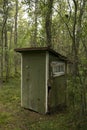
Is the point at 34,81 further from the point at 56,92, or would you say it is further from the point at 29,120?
the point at 29,120

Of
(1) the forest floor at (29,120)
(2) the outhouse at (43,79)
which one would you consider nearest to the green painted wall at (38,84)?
(2) the outhouse at (43,79)

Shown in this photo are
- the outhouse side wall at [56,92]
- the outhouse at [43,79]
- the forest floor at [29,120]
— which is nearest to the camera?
the forest floor at [29,120]

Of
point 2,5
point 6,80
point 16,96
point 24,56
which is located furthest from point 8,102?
point 2,5

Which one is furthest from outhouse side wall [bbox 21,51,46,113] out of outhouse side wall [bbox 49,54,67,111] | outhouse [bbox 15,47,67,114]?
outhouse side wall [bbox 49,54,67,111]

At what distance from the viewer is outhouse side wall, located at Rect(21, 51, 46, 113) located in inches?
267

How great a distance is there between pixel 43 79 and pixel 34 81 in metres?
0.46

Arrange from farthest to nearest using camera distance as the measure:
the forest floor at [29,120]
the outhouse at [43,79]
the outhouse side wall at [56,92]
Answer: the outhouse side wall at [56,92]
the outhouse at [43,79]
the forest floor at [29,120]

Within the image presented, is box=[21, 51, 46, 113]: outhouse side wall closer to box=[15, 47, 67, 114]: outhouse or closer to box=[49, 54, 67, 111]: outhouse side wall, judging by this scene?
box=[15, 47, 67, 114]: outhouse

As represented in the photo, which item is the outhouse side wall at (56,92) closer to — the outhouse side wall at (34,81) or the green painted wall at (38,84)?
the green painted wall at (38,84)

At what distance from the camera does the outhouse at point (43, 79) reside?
6720 millimetres

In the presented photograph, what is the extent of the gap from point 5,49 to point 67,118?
841 centimetres

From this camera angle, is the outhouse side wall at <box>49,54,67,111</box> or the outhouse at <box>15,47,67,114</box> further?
the outhouse side wall at <box>49,54,67,111</box>

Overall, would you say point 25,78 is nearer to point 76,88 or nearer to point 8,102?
point 8,102

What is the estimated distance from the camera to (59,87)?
7.27 metres
